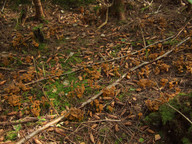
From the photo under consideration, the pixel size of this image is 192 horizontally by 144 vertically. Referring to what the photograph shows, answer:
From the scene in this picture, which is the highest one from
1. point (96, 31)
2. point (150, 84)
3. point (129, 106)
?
point (96, 31)

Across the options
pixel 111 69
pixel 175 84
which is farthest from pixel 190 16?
pixel 111 69

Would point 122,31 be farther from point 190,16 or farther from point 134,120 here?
point 134,120

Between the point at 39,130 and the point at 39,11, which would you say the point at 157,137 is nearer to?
the point at 39,130

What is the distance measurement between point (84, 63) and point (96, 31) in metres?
1.43

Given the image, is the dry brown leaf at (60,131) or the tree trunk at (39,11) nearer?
the dry brown leaf at (60,131)

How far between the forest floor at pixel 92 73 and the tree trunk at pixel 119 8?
20cm

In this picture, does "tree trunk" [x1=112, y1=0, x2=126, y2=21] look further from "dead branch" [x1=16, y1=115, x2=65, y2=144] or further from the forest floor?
"dead branch" [x1=16, y1=115, x2=65, y2=144]

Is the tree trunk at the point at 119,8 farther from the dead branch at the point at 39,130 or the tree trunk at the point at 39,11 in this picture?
the dead branch at the point at 39,130

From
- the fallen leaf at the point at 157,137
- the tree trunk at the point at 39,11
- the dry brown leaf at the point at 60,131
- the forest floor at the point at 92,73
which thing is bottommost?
the dry brown leaf at the point at 60,131

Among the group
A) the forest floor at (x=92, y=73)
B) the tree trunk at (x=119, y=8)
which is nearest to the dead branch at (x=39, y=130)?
the forest floor at (x=92, y=73)

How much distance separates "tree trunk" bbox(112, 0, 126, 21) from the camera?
5.16 metres

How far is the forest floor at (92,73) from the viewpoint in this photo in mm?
2688

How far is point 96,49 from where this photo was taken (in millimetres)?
4387

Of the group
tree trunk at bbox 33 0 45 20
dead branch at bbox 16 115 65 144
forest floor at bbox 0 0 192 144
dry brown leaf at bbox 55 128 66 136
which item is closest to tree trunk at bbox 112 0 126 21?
forest floor at bbox 0 0 192 144
